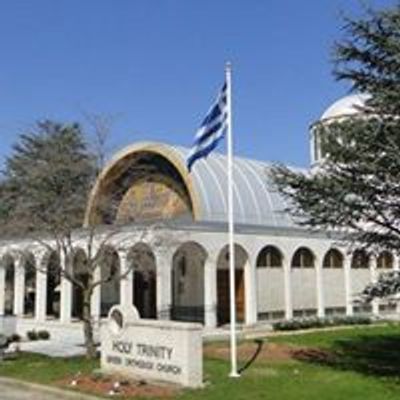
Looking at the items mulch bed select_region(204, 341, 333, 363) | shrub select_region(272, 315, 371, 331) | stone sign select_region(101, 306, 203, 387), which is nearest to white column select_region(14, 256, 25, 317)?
shrub select_region(272, 315, 371, 331)

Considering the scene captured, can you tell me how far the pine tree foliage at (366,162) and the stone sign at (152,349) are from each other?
14.0ft

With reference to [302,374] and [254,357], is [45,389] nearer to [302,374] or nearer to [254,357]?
[302,374]

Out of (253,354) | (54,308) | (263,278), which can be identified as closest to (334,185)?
(253,354)

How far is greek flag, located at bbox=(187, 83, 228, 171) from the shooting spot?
1814 cm

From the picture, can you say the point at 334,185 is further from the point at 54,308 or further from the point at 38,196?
the point at 54,308

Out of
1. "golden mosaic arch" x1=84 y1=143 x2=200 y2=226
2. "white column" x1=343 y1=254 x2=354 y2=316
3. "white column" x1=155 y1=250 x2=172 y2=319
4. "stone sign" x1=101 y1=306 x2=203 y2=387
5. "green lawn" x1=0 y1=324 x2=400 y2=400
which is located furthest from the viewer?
"white column" x1=343 y1=254 x2=354 y2=316

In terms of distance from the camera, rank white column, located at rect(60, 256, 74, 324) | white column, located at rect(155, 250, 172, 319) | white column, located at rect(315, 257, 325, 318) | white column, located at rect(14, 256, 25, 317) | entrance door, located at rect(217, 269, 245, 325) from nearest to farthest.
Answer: white column, located at rect(155, 250, 172, 319) < entrance door, located at rect(217, 269, 245, 325) < white column, located at rect(60, 256, 74, 324) < white column, located at rect(315, 257, 325, 318) < white column, located at rect(14, 256, 25, 317)

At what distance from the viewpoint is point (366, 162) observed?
1666 centimetres

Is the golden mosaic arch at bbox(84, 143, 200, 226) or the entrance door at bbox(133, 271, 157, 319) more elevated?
the golden mosaic arch at bbox(84, 143, 200, 226)

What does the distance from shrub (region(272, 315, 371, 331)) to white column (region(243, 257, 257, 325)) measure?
4.14 feet

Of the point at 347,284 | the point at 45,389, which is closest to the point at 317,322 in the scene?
the point at 347,284

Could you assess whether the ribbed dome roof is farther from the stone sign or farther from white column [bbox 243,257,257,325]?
the stone sign

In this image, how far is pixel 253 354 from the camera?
72.8 ft

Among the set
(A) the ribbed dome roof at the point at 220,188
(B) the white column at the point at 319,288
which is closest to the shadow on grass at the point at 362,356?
(A) the ribbed dome roof at the point at 220,188
